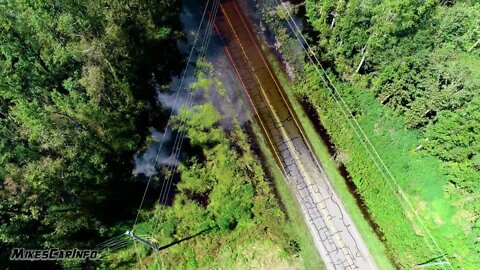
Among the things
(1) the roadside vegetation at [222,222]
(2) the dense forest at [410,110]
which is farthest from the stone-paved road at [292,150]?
(2) the dense forest at [410,110]

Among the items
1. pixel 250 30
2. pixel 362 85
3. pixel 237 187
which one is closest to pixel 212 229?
pixel 237 187

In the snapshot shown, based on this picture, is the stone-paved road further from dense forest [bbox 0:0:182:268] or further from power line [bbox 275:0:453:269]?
dense forest [bbox 0:0:182:268]

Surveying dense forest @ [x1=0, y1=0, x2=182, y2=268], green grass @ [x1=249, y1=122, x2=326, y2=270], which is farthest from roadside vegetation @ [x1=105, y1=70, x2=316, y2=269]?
dense forest @ [x1=0, y1=0, x2=182, y2=268]

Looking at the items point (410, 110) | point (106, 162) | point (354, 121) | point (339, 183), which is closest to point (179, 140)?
point (106, 162)

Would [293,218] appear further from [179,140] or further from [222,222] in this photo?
[179,140]

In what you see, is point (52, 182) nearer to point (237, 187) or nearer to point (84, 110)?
point (84, 110)
